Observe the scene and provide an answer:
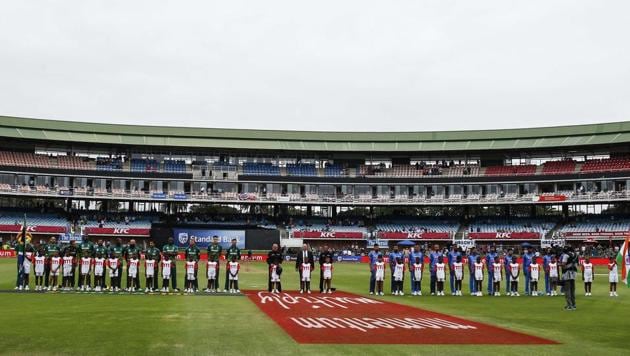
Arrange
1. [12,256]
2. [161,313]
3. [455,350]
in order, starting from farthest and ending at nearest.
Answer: [12,256]
[161,313]
[455,350]

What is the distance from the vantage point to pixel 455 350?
42.7 ft

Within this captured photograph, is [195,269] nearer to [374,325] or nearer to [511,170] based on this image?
[374,325]

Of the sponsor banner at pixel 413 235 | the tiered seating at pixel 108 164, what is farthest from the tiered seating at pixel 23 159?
the sponsor banner at pixel 413 235

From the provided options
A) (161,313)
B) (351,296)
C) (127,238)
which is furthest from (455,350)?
(127,238)

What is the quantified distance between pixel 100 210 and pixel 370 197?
35.0 meters

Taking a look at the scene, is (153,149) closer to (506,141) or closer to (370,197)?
(370,197)

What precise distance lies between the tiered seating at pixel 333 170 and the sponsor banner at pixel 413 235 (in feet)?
35.8

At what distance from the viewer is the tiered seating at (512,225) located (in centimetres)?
7956

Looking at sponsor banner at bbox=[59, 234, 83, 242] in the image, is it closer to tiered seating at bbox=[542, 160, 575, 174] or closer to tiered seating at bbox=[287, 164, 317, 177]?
tiered seating at bbox=[287, 164, 317, 177]

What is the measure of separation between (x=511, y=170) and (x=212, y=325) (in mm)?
74326

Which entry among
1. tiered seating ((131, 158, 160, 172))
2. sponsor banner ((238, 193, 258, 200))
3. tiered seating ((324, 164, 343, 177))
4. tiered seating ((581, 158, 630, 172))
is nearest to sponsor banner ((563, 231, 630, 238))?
tiered seating ((581, 158, 630, 172))

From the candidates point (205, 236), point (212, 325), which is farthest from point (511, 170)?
point (212, 325)

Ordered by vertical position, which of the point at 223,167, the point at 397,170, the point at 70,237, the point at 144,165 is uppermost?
the point at 144,165

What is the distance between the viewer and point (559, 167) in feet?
270
